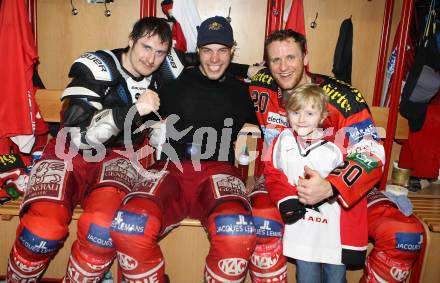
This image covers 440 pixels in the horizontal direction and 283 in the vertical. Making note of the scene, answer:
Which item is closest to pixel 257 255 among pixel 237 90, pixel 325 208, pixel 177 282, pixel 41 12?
pixel 325 208

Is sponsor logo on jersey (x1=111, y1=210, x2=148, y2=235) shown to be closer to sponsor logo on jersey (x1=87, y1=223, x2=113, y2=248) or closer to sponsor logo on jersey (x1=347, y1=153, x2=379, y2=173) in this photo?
sponsor logo on jersey (x1=87, y1=223, x2=113, y2=248)

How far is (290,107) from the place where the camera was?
5.29ft

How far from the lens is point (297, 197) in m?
1.58

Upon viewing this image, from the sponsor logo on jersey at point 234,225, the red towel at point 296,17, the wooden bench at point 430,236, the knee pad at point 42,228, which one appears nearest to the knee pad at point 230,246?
the sponsor logo on jersey at point 234,225

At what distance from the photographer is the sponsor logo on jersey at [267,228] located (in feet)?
5.38

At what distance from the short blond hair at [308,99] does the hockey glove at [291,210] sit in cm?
38

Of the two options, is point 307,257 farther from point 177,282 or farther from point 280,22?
point 280,22

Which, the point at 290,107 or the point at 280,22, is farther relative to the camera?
the point at 280,22

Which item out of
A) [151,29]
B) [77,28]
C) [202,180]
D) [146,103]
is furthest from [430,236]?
[77,28]

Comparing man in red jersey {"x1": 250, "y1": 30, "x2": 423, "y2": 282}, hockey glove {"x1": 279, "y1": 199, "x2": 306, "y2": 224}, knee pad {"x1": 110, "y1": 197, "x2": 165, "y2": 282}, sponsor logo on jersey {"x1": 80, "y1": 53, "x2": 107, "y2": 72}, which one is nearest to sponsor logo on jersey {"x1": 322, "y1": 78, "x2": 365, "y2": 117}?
man in red jersey {"x1": 250, "y1": 30, "x2": 423, "y2": 282}

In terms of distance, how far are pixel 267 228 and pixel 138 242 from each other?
536mm

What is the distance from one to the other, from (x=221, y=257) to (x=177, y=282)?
673 millimetres

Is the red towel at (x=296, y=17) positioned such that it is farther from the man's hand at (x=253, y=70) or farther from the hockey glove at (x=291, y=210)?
the hockey glove at (x=291, y=210)

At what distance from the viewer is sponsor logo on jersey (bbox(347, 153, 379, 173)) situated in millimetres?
1594
